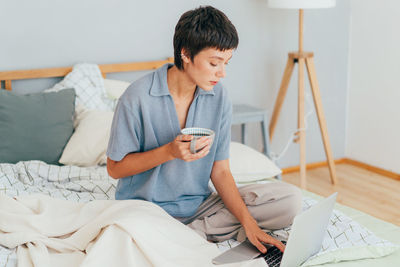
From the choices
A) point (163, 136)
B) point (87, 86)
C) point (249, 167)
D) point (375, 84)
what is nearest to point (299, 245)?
point (163, 136)

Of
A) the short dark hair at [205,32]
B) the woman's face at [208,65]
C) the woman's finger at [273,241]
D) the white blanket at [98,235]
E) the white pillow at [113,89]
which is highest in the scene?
the short dark hair at [205,32]

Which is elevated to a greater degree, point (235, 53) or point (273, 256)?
point (235, 53)

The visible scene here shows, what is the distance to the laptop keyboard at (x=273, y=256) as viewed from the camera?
5.03 feet

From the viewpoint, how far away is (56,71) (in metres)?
2.66

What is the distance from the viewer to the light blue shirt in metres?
1.60

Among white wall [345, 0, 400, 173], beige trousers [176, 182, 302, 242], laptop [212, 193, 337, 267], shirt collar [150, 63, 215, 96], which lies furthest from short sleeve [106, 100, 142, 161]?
white wall [345, 0, 400, 173]

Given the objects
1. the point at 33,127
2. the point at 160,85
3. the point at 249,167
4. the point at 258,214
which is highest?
the point at 160,85

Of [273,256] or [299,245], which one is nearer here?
[299,245]

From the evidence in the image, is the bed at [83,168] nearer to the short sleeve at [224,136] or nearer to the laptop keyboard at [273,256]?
the laptop keyboard at [273,256]

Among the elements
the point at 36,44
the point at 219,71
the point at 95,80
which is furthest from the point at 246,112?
the point at 219,71

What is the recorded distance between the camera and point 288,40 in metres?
3.31

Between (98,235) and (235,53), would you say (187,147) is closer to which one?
(98,235)

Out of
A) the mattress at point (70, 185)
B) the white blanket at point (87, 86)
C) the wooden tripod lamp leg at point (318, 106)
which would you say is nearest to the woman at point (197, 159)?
the mattress at point (70, 185)

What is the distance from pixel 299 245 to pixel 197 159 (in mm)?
423
